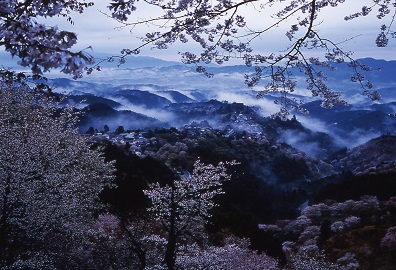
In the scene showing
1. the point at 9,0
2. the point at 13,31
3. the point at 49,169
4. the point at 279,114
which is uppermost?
the point at 9,0

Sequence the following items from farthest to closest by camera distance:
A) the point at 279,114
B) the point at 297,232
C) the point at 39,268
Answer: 1. the point at 297,232
2. the point at 39,268
3. the point at 279,114

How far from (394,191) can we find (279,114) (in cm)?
6855

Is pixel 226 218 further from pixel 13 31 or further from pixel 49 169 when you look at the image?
pixel 13 31

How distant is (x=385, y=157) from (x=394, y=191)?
81950 mm

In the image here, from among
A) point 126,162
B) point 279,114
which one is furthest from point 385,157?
point 279,114

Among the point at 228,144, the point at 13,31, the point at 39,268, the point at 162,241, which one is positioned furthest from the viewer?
the point at 228,144

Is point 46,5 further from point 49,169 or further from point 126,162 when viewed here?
point 126,162

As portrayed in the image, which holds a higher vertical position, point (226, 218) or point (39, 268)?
point (39, 268)

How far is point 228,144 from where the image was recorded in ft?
440

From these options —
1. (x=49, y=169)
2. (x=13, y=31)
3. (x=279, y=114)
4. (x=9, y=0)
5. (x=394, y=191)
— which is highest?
(x=9, y=0)

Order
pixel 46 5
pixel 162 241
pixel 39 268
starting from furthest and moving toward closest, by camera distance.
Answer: pixel 162 241 → pixel 39 268 → pixel 46 5

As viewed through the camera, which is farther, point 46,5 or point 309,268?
point 309,268

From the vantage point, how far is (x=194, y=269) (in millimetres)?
15312

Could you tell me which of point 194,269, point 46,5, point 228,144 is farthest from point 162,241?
point 228,144
